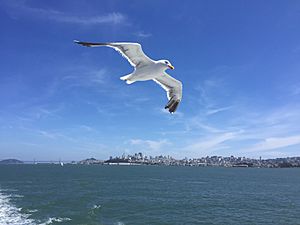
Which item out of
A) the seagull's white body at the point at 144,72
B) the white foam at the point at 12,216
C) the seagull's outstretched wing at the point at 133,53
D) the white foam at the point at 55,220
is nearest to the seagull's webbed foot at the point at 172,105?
the seagull's white body at the point at 144,72

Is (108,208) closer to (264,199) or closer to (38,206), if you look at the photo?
(38,206)

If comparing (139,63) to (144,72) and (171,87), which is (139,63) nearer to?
(144,72)

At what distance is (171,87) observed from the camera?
11523mm

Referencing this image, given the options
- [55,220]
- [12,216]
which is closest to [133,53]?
[55,220]

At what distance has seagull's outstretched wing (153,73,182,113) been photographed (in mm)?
11172

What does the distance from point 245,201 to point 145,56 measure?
48.9 m

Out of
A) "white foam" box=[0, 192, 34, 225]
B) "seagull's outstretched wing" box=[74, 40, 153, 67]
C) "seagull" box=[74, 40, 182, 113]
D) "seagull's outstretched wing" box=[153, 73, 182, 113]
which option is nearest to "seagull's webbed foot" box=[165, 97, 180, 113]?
"seagull's outstretched wing" box=[153, 73, 182, 113]

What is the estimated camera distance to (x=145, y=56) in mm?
9477

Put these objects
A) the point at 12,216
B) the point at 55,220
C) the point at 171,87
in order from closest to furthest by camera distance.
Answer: the point at 171,87 < the point at 55,220 < the point at 12,216

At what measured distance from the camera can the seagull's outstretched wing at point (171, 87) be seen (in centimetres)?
1117

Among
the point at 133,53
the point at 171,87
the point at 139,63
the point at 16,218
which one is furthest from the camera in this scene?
the point at 16,218

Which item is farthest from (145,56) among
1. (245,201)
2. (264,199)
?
(264,199)

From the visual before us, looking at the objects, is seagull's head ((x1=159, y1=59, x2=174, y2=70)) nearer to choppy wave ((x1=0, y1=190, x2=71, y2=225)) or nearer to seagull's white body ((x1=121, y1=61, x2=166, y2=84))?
seagull's white body ((x1=121, y1=61, x2=166, y2=84))

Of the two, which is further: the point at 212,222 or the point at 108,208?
the point at 108,208
